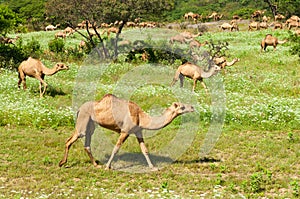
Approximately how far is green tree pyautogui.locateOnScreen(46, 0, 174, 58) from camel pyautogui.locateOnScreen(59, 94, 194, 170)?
54.7 ft

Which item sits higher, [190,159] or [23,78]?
[23,78]

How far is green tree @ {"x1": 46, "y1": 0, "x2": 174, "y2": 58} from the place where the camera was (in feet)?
89.0

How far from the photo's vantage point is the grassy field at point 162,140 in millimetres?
9945

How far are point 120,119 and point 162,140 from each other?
3126 millimetres

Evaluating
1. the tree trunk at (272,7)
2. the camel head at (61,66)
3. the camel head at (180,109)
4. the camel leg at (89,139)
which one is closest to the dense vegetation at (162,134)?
the camel leg at (89,139)

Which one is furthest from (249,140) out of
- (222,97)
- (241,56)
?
(241,56)

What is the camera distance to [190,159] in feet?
39.2

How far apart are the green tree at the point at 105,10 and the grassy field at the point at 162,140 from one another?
4601 mm

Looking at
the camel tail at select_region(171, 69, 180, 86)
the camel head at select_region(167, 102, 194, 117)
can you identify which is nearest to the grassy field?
the camel tail at select_region(171, 69, 180, 86)

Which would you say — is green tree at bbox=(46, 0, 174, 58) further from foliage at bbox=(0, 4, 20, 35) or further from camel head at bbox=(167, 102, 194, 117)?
camel head at bbox=(167, 102, 194, 117)

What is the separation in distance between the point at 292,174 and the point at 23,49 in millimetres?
22355

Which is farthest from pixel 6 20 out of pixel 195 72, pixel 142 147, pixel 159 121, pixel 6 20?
pixel 159 121

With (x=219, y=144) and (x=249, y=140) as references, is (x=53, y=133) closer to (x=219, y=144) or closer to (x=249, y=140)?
(x=219, y=144)

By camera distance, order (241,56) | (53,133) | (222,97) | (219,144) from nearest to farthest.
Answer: (219,144), (53,133), (222,97), (241,56)
